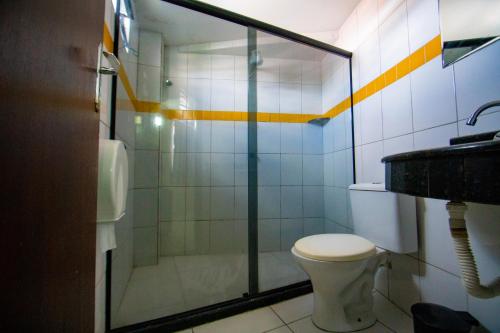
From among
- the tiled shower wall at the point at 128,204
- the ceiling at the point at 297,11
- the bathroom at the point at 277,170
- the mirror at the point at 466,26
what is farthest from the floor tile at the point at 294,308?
the ceiling at the point at 297,11

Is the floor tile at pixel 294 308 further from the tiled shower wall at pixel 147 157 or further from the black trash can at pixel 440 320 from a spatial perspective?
the tiled shower wall at pixel 147 157

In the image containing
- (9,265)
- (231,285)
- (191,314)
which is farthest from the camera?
(231,285)

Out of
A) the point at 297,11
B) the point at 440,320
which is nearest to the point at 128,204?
the point at 440,320

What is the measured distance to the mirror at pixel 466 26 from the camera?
0.79 m

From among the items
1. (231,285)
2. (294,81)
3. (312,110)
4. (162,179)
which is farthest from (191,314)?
(294,81)

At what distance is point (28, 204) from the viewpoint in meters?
0.34

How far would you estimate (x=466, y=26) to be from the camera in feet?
2.87

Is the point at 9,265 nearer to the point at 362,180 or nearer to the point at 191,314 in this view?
the point at 191,314

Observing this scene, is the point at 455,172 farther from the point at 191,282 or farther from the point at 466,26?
the point at 191,282

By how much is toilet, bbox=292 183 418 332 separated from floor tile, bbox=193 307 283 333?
Answer: 231mm

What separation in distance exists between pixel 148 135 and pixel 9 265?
130 cm

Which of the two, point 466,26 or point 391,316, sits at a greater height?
point 466,26

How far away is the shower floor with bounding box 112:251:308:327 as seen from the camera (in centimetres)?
113

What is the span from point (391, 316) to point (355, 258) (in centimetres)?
53
